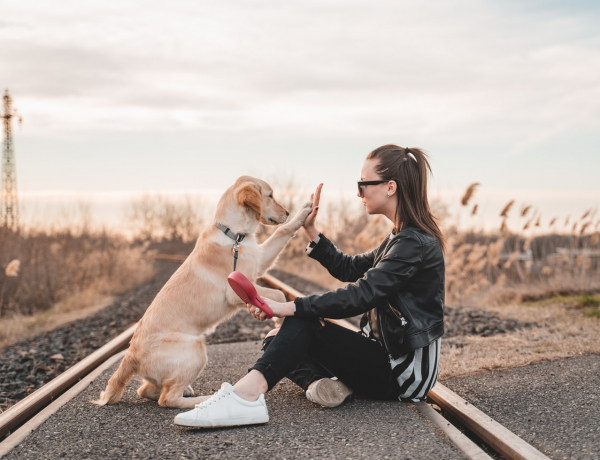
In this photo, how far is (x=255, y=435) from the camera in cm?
322

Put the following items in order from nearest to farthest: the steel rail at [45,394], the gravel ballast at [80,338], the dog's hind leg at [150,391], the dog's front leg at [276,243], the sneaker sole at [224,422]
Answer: the sneaker sole at [224,422]
the steel rail at [45,394]
the dog's hind leg at [150,391]
the dog's front leg at [276,243]
the gravel ballast at [80,338]

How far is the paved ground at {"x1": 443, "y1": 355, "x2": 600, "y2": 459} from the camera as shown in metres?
3.09

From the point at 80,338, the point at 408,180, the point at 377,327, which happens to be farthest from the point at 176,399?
the point at 80,338

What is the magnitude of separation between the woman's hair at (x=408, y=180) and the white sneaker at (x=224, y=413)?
1.50m

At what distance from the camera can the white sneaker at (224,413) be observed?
128 inches

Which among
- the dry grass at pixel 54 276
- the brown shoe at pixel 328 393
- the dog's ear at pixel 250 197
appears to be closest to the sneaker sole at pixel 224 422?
the brown shoe at pixel 328 393

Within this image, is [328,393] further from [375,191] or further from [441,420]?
[375,191]

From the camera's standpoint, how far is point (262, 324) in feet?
26.3

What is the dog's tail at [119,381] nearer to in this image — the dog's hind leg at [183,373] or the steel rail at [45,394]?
the dog's hind leg at [183,373]

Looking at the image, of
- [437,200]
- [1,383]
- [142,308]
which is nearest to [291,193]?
[437,200]

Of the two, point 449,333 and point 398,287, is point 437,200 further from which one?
point 398,287

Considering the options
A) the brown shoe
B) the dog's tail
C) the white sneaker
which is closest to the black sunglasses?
the brown shoe

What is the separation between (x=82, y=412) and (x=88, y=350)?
3.55 m

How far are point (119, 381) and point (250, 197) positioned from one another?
162 centimetres
